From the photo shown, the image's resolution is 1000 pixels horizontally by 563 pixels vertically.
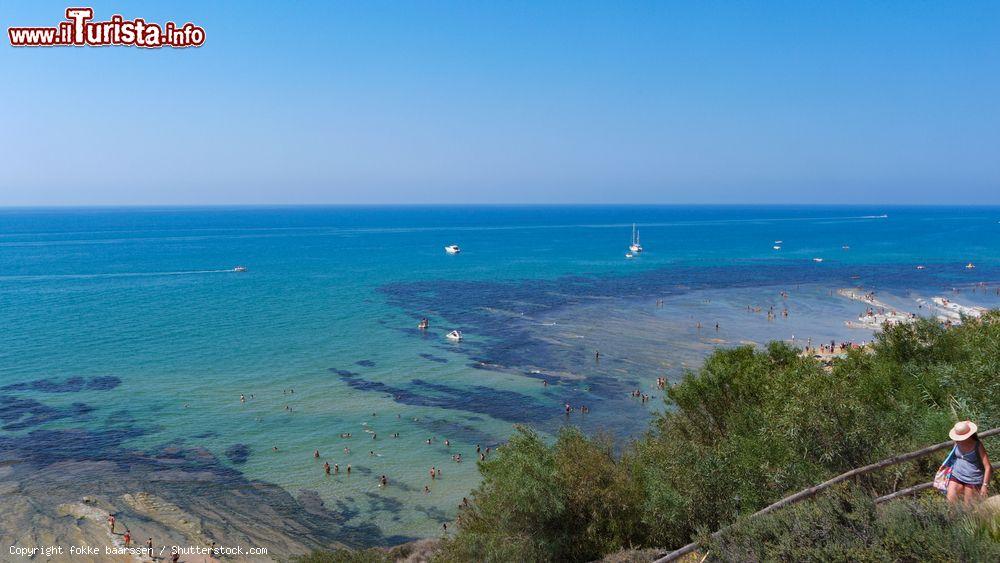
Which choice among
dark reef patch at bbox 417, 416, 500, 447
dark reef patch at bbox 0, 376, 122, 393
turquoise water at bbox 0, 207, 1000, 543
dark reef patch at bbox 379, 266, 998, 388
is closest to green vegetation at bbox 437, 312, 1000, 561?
turquoise water at bbox 0, 207, 1000, 543

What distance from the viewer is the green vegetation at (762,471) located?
31.8 ft

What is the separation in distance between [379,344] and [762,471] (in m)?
49.8

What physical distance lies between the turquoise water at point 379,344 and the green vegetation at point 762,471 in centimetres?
1289

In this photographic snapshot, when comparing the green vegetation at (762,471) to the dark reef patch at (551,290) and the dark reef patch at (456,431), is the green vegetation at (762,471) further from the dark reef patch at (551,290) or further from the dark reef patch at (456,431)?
the dark reef patch at (551,290)

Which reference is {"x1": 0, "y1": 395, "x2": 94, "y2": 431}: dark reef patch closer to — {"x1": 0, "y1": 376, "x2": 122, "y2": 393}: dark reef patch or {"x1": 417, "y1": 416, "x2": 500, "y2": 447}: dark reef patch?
{"x1": 0, "y1": 376, "x2": 122, "y2": 393}: dark reef patch

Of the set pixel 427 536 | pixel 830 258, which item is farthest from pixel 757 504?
pixel 830 258

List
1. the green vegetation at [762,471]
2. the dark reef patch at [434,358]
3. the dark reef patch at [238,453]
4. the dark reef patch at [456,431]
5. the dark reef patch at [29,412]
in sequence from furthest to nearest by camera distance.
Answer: the dark reef patch at [434,358] → the dark reef patch at [29,412] → the dark reef patch at [456,431] → the dark reef patch at [238,453] → the green vegetation at [762,471]

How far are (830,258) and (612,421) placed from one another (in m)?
113

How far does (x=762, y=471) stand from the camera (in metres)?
15.5

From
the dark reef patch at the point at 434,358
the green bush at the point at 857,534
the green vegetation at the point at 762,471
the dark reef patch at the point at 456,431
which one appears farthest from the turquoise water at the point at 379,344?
the green bush at the point at 857,534

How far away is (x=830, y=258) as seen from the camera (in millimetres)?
131500

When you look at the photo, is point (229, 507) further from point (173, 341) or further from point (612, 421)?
point (173, 341)

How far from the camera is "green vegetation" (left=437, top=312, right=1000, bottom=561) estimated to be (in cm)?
970

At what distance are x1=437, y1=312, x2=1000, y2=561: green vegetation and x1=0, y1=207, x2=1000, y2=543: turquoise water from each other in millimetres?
12892
